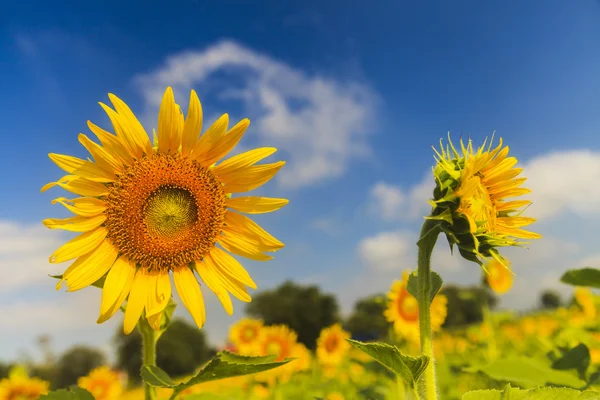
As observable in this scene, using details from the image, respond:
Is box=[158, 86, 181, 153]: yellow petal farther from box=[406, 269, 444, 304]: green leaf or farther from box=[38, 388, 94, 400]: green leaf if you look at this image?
box=[406, 269, 444, 304]: green leaf

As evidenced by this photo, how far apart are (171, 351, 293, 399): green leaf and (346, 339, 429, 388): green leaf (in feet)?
1.21

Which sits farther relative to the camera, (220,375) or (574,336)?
(574,336)

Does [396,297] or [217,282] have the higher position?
[396,297]

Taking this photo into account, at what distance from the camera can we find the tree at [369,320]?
7.45m

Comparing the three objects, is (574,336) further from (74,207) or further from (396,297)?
(74,207)

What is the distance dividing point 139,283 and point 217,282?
1.22 feet

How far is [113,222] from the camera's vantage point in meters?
2.77

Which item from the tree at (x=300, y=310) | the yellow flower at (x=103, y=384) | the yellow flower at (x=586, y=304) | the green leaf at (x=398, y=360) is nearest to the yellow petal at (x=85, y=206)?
the green leaf at (x=398, y=360)

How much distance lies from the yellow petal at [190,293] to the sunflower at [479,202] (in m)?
1.21

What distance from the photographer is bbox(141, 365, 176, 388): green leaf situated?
2165 millimetres

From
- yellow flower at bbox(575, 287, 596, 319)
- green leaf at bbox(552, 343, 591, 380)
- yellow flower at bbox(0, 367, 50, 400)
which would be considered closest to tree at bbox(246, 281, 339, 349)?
yellow flower at bbox(575, 287, 596, 319)

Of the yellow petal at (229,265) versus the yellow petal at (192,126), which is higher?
the yellow petal at (192,126)

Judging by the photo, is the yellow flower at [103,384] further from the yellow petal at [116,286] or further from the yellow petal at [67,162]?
the yellow petal at [67,162]

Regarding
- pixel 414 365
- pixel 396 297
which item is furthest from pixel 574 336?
pixel 414 365
